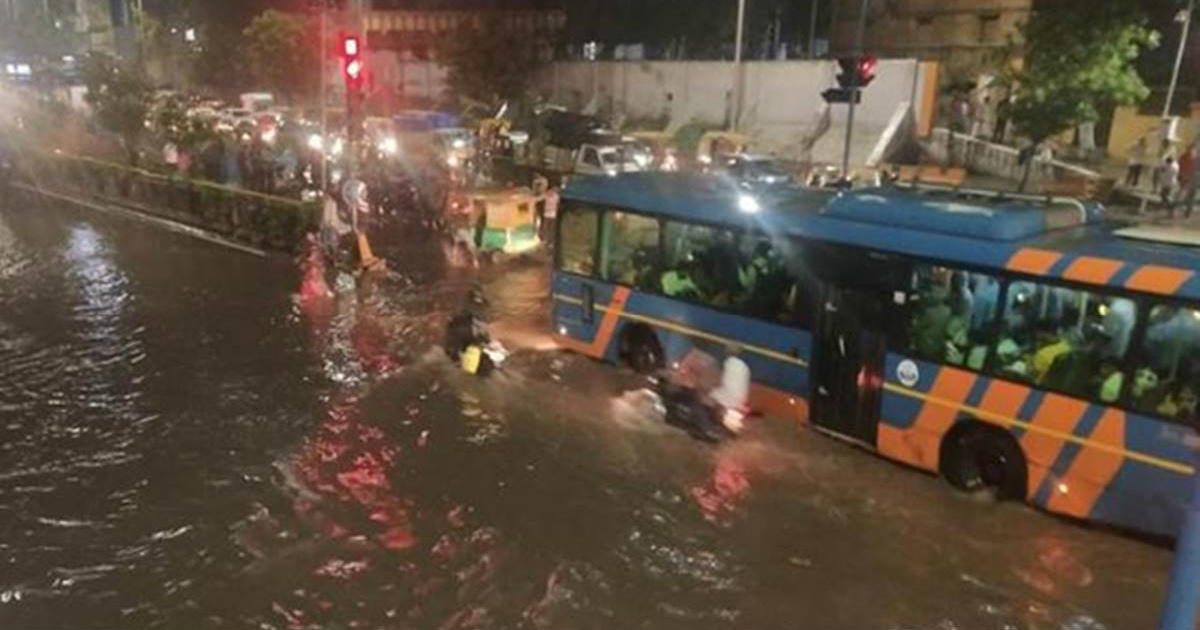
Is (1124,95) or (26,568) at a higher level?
(1124,95)

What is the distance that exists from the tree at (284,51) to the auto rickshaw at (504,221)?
36737 millimetres

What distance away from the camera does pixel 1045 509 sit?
9055 millimetres

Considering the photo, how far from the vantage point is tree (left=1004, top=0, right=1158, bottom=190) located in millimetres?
24891

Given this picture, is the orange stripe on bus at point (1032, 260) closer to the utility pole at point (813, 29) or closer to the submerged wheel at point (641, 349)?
the submerged wheel at point (641, 349)

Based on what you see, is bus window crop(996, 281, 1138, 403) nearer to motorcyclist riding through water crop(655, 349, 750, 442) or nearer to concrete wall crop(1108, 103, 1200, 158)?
motorcyclist riding through water crop(655, 349, 750, 442)

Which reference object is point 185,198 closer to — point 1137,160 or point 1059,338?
point 1059,338

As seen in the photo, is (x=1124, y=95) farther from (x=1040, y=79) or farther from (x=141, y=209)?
(x=141, y=209)

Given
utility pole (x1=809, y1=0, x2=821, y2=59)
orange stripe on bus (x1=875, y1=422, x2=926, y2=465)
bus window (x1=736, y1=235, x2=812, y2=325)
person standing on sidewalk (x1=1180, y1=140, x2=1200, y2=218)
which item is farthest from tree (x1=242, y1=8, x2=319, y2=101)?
orange stripe on bus (x1=875, y1=422, x2=926, y2=465)

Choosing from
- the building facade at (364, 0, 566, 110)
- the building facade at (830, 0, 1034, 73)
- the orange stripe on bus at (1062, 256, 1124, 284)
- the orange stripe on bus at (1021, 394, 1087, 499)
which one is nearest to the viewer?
the orange stripe on bus at (1062, 256, 1124, 284)

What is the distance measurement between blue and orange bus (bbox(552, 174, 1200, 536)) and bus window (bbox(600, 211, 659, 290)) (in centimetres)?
5

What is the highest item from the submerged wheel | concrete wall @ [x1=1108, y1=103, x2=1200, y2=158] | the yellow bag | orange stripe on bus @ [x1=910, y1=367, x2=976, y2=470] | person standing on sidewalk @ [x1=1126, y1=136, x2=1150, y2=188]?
concrete wall @ [x1=1108, y1=103, x2=1200, y2=158]

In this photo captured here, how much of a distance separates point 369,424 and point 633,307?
3.72 m

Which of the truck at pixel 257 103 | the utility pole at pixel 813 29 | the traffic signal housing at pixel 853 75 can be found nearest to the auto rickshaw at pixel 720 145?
the traffic signal housing at pixel 853 75

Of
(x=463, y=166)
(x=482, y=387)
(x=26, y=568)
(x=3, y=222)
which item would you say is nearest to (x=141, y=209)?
(x=3, y=222)
